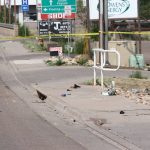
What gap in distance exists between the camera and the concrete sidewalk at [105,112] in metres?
9.80

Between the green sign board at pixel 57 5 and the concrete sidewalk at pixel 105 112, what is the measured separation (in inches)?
604

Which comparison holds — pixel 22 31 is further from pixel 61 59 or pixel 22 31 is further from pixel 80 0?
pixel 61 59

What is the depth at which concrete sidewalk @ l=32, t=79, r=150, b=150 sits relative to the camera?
32.1 ft

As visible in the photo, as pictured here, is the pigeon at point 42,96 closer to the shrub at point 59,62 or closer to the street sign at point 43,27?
the shrub at point 59,62

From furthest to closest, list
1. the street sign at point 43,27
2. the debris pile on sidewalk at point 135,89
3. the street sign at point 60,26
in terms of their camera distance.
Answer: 1. the street sign at point 43,27
2. the street sign at point 60,26
3. the debris pile on sidewalk at point 135,89

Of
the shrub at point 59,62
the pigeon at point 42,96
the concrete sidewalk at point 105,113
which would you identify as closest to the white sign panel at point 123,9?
the shrub at point 59,62

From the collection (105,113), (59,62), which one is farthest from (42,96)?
(59,62)

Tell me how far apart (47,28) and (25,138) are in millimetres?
26016

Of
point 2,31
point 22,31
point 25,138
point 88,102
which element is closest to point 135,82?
point 88,102

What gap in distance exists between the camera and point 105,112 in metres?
12.4

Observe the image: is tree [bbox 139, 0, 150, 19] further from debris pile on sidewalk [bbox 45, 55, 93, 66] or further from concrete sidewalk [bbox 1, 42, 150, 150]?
concrete sidewalk [bbox 1, 42, 150, 150]

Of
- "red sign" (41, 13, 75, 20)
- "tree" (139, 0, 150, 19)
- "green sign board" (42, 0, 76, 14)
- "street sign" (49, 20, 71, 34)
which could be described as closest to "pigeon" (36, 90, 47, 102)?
"green sign board" (42, 0, 76, 14)

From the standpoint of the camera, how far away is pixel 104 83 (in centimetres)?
1709

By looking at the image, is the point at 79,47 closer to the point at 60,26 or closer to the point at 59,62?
the point at 60,26
